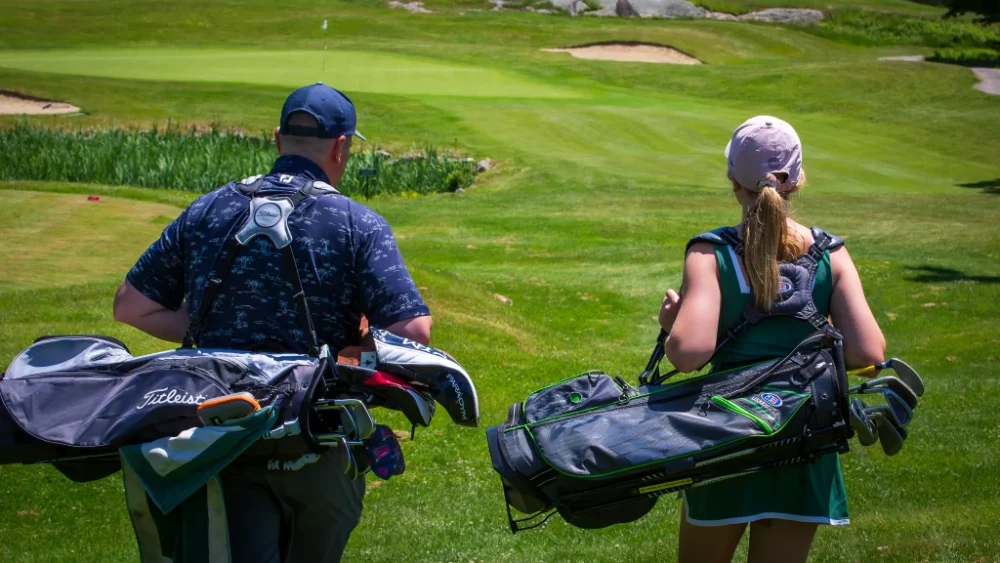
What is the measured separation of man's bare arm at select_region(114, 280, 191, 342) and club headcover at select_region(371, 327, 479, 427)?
0.80 m

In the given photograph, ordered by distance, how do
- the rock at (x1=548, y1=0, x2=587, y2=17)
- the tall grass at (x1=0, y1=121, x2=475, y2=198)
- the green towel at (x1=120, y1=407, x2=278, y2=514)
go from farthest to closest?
the rock at (x1=548, y1=0, x2=587, y2=17) < the tall grass at (x1=0, y1=121, x2=475, y2=198) < the green towel at (x1=120, y1=407, x2=278, y2=514)

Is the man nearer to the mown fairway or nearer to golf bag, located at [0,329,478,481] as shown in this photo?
golf bag, located at [0,329,478,481]

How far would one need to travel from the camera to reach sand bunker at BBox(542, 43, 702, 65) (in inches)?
1674

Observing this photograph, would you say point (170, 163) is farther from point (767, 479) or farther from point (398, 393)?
point (767, 479)

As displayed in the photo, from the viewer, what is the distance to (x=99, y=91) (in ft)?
97.7

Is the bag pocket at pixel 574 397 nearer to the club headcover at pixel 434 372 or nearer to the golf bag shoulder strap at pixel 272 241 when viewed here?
the club headcover at pixel 434 372

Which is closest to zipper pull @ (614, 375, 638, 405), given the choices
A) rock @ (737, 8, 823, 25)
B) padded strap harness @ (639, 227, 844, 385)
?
padded strap harness @ (639, 227, 844, 385)

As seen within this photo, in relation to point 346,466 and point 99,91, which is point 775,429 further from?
point 99,91

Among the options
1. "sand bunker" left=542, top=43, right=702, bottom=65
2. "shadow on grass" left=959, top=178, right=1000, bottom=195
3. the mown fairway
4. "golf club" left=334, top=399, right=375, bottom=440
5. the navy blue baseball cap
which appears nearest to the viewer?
"golf club" left=334, top=399, right=375, bottom=440

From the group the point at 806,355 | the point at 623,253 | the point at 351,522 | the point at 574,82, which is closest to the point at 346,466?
the point at 351,522

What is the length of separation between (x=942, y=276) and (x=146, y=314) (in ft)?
42.8

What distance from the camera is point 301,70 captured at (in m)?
33.5

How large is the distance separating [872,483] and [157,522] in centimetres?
467

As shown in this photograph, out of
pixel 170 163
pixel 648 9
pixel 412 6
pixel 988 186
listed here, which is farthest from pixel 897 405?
pixel 648 9
